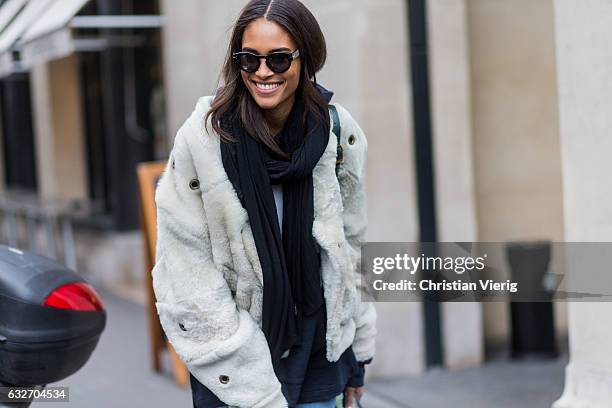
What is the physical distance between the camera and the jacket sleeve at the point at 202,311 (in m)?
2.51

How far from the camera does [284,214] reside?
2.59 m

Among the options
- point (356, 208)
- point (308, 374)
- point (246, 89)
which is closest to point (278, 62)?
point (246, 89)

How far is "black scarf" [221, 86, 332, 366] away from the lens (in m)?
2.52

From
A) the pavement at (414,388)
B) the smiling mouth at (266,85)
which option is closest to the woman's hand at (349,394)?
the smiling mouth at (266,85)

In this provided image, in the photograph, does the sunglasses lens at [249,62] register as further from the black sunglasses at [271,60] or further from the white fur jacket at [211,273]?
the white fur jacket at [211,273]

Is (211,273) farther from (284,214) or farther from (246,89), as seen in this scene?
(246,89)

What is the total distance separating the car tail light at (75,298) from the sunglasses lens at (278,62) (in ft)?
4.47

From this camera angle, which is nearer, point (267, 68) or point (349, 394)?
point (267, 68)

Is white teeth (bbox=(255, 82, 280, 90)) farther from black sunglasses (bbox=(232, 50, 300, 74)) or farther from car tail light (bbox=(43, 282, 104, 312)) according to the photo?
car tail light (bbox=(43, 282, 104, 312))

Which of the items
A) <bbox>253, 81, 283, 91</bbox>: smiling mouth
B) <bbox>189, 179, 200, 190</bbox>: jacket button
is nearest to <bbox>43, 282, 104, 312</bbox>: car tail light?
<bbox>189, 179, 200, 190</bbox>: jacket button

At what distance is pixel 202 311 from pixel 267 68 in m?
0.66

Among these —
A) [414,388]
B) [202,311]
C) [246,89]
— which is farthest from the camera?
[414,388]

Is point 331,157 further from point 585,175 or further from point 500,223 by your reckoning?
point 500,223

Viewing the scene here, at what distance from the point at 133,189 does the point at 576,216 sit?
286 inches
